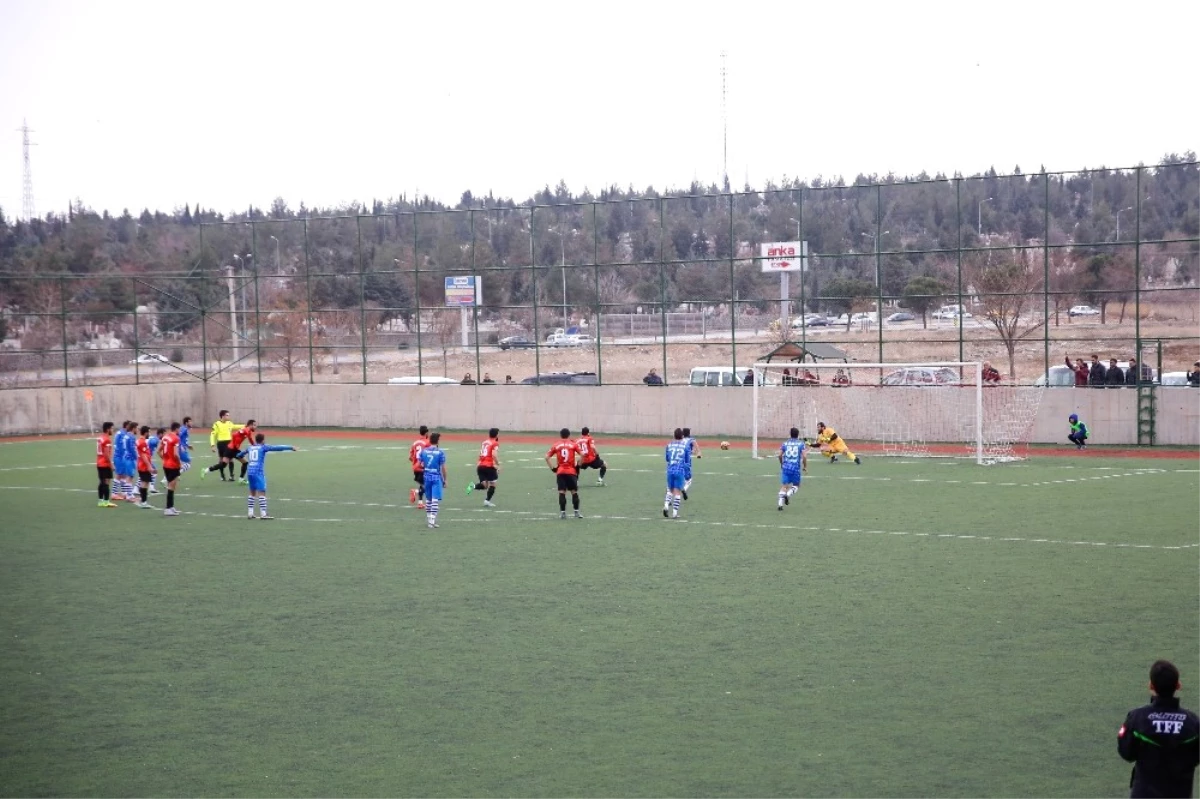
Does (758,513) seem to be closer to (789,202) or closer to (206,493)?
(206,493)

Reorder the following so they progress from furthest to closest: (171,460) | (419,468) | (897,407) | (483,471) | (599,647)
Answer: (897,407)
(483,471)
(171,460)
(419,468)
(599,647)

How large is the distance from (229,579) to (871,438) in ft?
87.9

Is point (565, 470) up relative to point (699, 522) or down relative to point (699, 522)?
up

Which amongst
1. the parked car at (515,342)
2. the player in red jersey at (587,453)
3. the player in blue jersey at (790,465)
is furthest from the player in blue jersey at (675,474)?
the parked car at (515,342)

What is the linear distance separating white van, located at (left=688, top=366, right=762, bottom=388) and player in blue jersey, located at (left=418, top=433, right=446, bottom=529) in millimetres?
23108

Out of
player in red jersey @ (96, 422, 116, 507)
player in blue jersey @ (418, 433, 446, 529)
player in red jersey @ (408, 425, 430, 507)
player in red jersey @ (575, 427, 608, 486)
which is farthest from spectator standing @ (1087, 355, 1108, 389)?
player in red jersey @ (96, 422, 116, 507)

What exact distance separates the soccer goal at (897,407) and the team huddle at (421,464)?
247 inches

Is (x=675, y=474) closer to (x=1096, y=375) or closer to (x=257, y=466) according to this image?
(x=257, y=466)

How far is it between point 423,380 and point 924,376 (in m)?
20.8

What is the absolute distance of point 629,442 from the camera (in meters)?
43.9

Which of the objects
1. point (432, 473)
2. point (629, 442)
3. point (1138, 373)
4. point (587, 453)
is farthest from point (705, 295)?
point (432, 473)

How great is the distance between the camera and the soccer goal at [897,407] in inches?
1518

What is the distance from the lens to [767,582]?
18.0 metres

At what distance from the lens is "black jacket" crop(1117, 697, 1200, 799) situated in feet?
23.4
